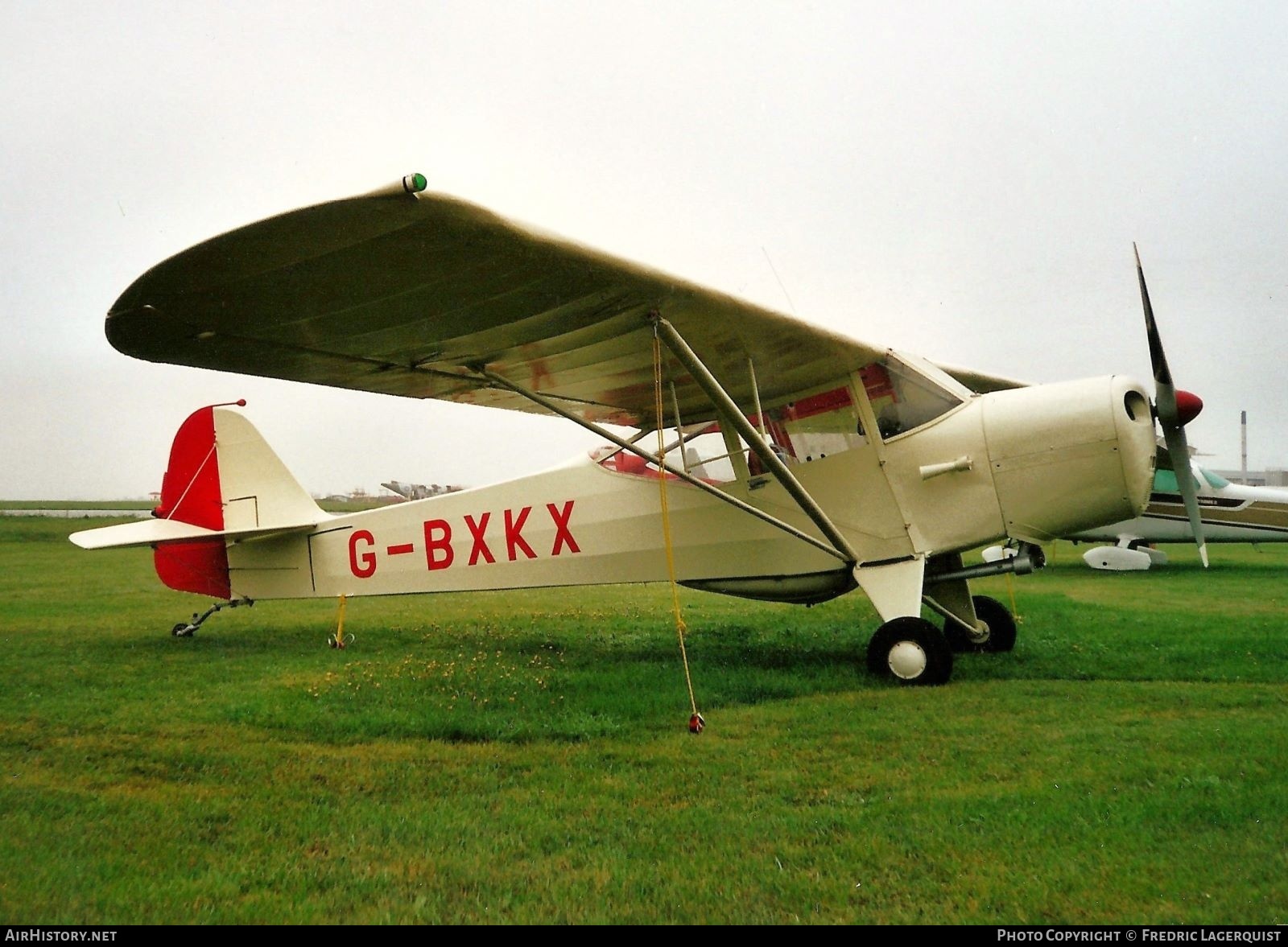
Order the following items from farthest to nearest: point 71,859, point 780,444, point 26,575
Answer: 1. point 26,575
2. point 780,444
3. point 71,859

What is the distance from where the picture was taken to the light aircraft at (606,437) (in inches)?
147

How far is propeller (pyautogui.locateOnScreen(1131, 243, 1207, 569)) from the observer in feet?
17.7

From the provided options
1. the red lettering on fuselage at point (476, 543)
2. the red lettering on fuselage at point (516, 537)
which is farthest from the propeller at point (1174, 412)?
the red lettering on fuselage at point (516, 537)

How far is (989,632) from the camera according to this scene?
666 cm

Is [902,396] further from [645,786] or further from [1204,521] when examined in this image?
[1204,521]

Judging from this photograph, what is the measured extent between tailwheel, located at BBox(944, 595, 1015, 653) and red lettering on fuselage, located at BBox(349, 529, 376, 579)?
539 cm

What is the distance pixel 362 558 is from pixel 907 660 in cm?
520

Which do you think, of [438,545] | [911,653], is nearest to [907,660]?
[911,653]

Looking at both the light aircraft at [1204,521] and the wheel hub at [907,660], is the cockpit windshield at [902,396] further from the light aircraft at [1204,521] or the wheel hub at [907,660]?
the light aircraft at [1204,521]

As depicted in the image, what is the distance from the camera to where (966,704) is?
15.1ft

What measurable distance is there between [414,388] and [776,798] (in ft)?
13.6

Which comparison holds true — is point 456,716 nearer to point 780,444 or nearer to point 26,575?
point 780,444

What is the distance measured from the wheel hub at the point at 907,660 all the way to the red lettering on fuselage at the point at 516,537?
323 centimetres
